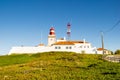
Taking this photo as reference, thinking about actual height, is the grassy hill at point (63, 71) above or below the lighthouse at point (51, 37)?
below

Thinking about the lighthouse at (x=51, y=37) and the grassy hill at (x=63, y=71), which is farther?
the lighthouse at (x=51, y=37)

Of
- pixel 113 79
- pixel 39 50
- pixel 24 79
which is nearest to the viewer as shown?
pixel 113 79

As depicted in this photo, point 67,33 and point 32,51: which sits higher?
point 67,33

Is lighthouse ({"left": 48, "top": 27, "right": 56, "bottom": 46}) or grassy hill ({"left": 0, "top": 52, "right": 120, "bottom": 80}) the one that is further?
lighthouse ({"left": 48, "top": 27, "right": 56, "bottom": 46})

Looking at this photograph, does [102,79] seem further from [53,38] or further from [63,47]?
[53,38]

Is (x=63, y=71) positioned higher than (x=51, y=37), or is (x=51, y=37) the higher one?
(x=51, y=37)

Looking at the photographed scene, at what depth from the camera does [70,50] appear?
74.4 m

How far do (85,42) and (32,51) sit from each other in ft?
76.0

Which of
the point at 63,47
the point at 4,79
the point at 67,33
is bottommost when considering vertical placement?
the point at 4,79

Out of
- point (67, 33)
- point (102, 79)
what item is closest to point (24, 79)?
point (102, 79)

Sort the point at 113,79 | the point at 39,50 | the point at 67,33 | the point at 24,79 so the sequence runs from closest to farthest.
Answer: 1. the point at 113,79
2. the point at 24,79
3. the point at 39,50
4. the point at 67,33

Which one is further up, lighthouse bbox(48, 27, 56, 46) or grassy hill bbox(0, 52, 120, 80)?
lighthouse bbox(48, 27, 56, 46)

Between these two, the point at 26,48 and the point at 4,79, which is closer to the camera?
the point at 4,79

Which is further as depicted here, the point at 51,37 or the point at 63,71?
the point at 51,37
